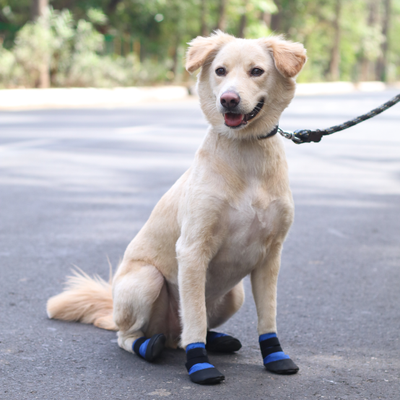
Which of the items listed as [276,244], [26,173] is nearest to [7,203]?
[26,173]

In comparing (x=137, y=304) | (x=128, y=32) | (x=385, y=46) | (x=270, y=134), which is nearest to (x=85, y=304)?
(x=137, y=304)

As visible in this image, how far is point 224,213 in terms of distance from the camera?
3.12 metres

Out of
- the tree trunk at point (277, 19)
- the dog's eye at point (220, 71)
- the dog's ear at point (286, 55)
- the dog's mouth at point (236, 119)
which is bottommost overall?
the dog's mouth at point (236, 119)

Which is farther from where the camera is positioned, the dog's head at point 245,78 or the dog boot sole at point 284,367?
the dog boot sole at point 284,367

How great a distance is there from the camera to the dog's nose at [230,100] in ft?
9.82

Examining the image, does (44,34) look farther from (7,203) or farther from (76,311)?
(76,311)

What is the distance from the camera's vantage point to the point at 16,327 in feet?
12.4

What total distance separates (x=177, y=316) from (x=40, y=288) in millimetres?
1334

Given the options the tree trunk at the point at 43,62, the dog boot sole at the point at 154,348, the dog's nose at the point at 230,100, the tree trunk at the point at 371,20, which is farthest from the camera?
the tree trunk at the point at 371,20

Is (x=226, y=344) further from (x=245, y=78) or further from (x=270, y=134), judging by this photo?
(x=245, y=78)

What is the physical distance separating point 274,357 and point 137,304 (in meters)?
0.73

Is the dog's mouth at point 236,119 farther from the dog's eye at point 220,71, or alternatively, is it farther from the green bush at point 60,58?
the green bush at point 60,58

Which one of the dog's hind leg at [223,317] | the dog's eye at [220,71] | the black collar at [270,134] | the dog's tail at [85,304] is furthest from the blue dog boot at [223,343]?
the dog's eye at [220,71]

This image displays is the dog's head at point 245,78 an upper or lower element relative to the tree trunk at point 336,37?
lower
